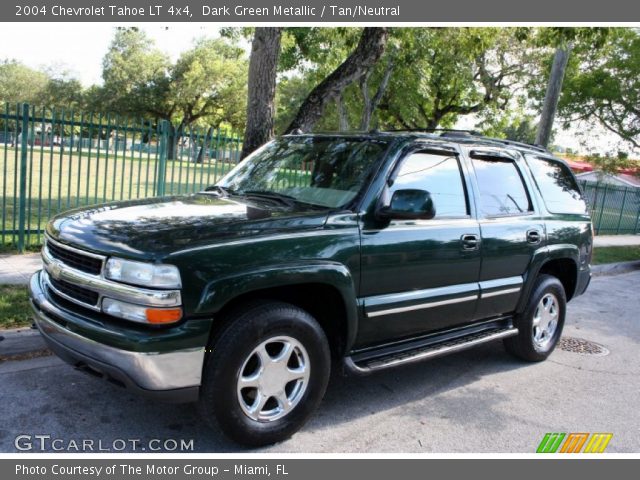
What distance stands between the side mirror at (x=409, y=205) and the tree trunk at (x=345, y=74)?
4555mm

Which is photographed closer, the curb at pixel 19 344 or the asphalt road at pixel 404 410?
the asphalt road at pixel 404 410

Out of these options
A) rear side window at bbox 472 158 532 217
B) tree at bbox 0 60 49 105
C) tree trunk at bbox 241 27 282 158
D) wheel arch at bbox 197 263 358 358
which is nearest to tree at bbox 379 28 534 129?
tree trunk at bbox 241 27 282 158

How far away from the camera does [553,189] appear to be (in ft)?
18.6

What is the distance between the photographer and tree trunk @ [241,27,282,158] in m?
7.29

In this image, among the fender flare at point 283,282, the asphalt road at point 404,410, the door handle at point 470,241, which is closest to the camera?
the fender flare at point 283,282

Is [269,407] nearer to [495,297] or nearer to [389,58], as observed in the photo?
[495,297]

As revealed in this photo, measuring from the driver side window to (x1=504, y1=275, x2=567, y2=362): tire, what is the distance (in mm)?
1369

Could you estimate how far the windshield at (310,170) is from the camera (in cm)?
410

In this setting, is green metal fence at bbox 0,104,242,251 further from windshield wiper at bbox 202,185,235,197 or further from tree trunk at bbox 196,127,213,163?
windshield wiper at bbox 202,185,235,197

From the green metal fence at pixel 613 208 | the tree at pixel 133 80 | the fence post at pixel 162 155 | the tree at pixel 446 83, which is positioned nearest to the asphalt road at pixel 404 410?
the fence post at pixel 162 155

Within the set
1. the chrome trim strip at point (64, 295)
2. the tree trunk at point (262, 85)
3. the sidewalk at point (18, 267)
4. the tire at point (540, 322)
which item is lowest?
the sidewalk at point (18, 267)

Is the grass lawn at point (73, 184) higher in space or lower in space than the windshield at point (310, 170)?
lower

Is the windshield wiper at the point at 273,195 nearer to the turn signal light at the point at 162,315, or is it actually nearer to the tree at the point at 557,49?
the turn signal light at the point at 162,315

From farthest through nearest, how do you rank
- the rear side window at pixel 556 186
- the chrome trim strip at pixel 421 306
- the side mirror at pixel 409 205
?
the rear side window at pixel 556 186 < the chrome trim strip at pixel 421 306 < the side mirror at pixel 409 205
